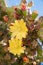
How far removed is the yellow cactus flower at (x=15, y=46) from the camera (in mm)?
826

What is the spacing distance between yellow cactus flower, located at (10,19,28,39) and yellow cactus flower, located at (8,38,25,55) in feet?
0.06

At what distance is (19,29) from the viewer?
0.84 metres

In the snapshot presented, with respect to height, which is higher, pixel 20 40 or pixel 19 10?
pixel 19 10

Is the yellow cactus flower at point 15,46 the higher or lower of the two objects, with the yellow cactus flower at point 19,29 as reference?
lower

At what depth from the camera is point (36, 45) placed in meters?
0.86

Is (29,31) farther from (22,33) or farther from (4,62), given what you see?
(4,62)

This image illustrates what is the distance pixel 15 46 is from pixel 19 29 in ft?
0.21

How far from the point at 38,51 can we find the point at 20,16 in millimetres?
153

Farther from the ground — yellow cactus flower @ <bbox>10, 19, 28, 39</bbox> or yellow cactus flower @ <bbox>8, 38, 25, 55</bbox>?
yellow cactus flower @ <bbox>10, 19, 28, 39</bbox>

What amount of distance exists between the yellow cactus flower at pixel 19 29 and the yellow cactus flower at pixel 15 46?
0.02 m

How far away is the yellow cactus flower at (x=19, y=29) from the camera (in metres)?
0.83

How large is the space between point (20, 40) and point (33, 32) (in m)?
0.07

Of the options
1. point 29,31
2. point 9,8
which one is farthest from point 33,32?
point 9,8

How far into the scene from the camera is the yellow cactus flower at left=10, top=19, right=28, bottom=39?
83 centimetres
